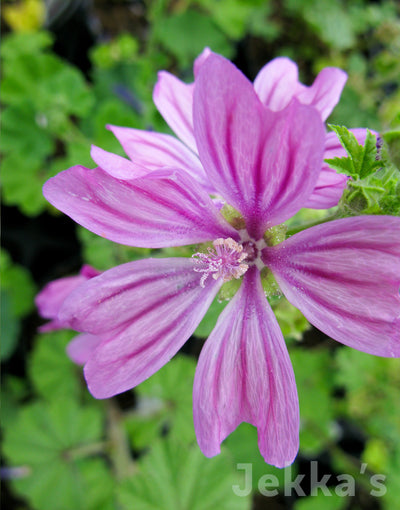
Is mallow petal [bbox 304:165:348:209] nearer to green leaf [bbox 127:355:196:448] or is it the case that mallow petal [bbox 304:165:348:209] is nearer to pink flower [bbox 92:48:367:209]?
pink flower [bbox 92:48:367:209]

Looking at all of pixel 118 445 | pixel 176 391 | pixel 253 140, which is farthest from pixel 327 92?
pixel 118 445

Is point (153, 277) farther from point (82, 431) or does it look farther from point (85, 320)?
point (82, 431)

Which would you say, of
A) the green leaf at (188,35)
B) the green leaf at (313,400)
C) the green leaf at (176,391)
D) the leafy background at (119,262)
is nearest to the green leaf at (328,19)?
→ the leafy background at (119,262)

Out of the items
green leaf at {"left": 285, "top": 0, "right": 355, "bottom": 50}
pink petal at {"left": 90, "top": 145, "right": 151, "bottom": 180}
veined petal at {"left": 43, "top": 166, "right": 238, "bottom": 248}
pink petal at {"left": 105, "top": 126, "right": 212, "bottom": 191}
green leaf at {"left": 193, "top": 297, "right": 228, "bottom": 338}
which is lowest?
green leaf at {"left": 193, "top": 297, "right": 228, "bottom": 338}

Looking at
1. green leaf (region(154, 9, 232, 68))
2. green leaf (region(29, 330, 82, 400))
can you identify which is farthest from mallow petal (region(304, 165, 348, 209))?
green leaf (region(154, 9, 232, 68))

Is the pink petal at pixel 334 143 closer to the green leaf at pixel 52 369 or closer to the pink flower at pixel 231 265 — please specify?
the pink flower at pixel 231 265

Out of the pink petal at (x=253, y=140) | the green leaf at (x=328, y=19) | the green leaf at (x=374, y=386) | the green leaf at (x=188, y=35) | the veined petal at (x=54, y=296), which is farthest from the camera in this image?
the green leaf at (x=328, y=19)
